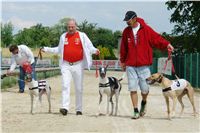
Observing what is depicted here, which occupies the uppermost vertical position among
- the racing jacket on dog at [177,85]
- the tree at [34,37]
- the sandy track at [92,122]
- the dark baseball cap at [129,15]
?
the tree at [34,37]

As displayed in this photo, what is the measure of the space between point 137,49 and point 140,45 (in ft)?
0.38

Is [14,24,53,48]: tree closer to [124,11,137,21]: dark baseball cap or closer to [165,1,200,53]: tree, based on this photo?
[165,1,200,53]: tree

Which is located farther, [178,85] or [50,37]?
[50,37]

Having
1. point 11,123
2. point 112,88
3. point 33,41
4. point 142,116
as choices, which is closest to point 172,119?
point 142,116

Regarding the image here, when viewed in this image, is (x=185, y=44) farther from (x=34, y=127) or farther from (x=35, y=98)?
(x=34, y=127)

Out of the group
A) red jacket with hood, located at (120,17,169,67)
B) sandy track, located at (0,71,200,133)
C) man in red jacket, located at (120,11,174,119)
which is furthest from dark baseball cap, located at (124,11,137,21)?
sandy track, located at (0,71,200,133)

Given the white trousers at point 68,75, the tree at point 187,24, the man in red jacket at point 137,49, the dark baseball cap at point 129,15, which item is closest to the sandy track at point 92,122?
the white trousers at point 68,75

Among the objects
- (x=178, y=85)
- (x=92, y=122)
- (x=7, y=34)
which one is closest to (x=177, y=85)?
(x=178, y=85)

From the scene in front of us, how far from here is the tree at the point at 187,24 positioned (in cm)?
3950

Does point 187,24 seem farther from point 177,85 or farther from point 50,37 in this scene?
point 50,37

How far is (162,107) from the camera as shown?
16.4 meters

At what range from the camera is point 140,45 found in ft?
41.6

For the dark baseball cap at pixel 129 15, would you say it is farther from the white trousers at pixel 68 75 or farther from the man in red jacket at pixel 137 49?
the white trousers at pixel 68 75

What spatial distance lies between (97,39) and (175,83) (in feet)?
382
